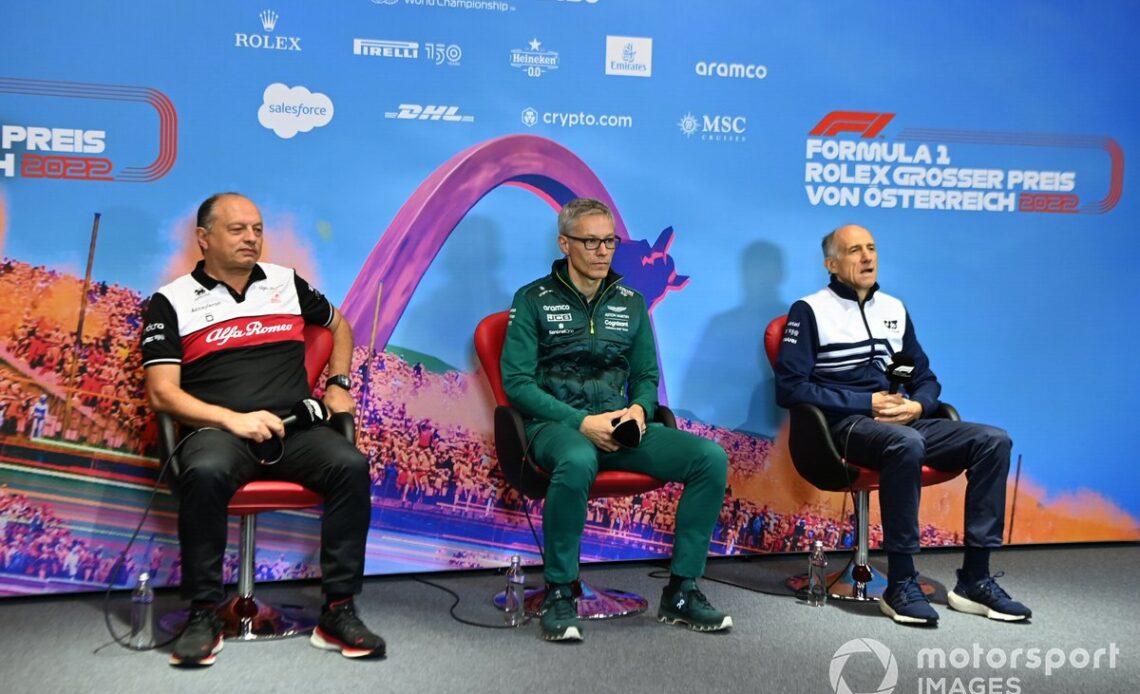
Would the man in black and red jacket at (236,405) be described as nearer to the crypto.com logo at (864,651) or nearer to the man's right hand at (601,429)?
the man's right hand at (601,429)

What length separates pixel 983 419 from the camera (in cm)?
486

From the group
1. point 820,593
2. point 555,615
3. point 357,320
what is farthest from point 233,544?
point 820,593

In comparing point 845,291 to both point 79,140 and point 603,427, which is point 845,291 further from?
point 79,140

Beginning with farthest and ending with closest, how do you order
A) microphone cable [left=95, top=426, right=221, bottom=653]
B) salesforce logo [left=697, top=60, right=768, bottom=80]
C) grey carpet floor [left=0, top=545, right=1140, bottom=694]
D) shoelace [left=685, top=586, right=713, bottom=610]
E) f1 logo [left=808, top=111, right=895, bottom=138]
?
1. f1 logo [left=808, top=111, right=895, bottom=138]
2. salesforce logo [left=697, top=60, right=768, bottom=80]
3. shoelace [left=685, top=586, right=713, bottom=610]
4. microphone cable [left=95, top=426, right=221, bottom=653]
5. grey carpet floor [left=0, top=545, right=1140, bottom=694]

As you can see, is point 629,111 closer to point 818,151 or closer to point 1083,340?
point 818,151

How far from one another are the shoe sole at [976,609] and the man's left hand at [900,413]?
0.62 meters

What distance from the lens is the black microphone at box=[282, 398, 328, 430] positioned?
3494 mm

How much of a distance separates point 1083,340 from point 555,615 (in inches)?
112

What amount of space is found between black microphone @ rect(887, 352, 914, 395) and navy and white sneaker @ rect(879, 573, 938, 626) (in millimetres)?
737

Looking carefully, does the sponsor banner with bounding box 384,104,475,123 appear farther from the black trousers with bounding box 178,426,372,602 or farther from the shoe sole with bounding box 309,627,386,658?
the shoe sole with bounding box 309,627,386,658

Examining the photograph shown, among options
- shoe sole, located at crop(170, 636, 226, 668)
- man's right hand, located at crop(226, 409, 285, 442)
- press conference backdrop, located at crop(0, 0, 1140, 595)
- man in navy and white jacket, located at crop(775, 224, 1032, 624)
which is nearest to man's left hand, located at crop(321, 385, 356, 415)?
man's right hand, located at crop(226, 409, 285, 442)

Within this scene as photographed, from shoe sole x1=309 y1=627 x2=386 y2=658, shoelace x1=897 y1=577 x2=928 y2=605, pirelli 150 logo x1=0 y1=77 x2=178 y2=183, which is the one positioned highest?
pirelli 150 logo x1=0 y1=77 x2=178 y2=183

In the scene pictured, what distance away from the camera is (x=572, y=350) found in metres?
3.88

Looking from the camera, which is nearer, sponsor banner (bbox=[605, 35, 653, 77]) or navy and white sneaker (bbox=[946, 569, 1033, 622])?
navy and white sneaker (bbox=[946, 569, 1033, 622])
